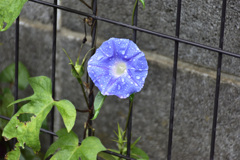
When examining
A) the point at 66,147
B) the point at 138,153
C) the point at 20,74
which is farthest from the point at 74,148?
the point at 20,74

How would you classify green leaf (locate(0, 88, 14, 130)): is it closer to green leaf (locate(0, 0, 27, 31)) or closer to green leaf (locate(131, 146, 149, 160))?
green leaf (locate(131, 146, 149, 160))

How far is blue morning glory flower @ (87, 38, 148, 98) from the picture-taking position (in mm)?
1316

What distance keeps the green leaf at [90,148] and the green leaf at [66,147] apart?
0.02m

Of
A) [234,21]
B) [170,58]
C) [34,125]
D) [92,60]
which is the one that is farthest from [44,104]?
[234,21]

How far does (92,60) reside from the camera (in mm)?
1334

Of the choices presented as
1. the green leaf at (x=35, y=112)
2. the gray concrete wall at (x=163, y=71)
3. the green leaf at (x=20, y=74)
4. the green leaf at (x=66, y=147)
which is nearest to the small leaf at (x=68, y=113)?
the green leaf at (x=35, y=112)

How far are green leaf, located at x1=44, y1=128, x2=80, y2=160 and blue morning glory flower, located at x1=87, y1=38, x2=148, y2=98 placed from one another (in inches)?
10.1

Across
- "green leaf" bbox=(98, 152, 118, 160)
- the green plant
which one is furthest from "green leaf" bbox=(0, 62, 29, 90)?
"green leaf" bbox=(98, 152, 118, 160)

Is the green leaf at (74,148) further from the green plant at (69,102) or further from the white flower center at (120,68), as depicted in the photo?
the white flower center at (120,68)

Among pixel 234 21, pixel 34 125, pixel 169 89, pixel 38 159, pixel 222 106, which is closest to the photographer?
pixel 34 125

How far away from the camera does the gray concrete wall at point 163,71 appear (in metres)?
1.67

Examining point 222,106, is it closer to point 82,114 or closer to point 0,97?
point 82,114

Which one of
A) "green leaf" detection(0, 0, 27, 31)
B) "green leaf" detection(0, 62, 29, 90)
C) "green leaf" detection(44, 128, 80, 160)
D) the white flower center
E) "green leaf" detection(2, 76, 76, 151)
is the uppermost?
"green leaf" detection(0, 0, 27, 31)

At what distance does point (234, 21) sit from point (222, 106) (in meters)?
0.31
